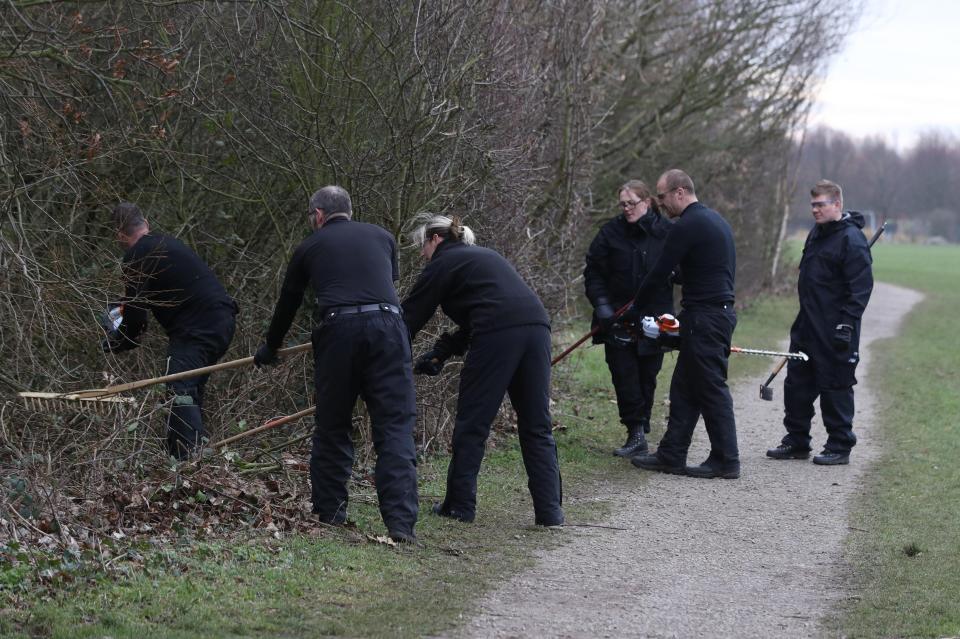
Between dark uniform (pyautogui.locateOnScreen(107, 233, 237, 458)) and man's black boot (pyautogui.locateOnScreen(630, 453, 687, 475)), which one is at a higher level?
dark uniform (pyautogui.locateOnScreen(107, 233, 237, 458))

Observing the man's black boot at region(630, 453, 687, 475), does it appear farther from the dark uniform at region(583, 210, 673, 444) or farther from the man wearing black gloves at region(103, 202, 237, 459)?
the man wearing black gloves at region(103, 202, 237, 459)

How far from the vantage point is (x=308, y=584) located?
235 inches

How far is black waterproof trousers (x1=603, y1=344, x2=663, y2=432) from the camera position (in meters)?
10.2

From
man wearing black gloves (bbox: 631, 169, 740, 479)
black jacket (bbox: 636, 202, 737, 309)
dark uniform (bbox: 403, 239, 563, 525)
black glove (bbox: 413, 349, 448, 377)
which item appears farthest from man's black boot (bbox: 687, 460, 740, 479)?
black glove (bbox: 413, 349, 448, 377)

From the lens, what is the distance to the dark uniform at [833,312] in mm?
9891

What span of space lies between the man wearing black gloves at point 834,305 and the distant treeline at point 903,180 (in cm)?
9257

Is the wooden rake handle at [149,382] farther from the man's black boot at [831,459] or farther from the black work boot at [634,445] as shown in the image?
the man's black boot at [831,459]

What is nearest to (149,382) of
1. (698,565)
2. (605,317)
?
(698,565)

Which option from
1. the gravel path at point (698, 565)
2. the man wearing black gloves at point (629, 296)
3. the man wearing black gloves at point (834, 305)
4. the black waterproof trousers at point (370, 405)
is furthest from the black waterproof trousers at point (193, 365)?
the man wearing black gloves at point (834, 305)

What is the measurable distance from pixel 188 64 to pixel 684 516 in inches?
194

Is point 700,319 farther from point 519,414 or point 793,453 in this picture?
point 519,414

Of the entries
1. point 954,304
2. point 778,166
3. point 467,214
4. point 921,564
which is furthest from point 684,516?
point 954,304

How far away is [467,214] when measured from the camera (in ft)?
33.1

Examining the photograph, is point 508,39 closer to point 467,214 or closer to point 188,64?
point 467,214
